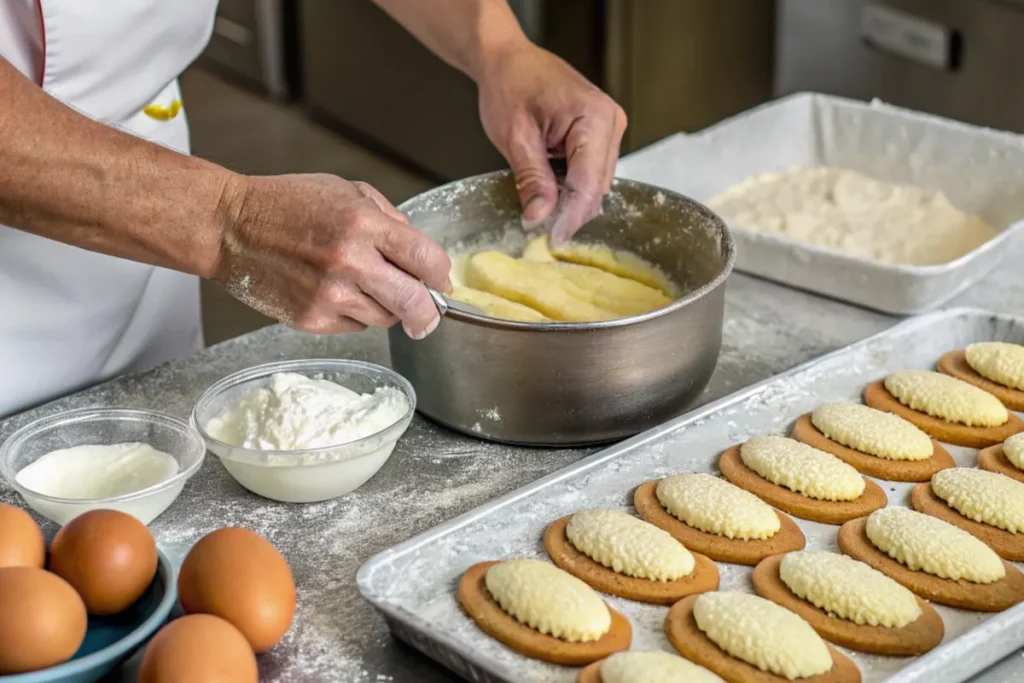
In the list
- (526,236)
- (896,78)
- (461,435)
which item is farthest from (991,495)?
(896,78)

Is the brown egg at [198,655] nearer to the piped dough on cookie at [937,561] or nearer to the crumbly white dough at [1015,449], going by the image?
the piped dough on cookie at [937,561]

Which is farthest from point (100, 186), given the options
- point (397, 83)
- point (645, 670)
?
point (397, 83)

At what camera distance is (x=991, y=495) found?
1.25m

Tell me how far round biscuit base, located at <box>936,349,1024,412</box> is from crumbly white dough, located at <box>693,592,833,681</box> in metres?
0.54

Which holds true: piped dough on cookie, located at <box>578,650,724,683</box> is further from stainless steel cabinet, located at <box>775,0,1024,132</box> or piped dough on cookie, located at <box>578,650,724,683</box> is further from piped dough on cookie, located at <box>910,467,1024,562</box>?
stainless steel cabinet, located at <box>775,0,1024,132</box>

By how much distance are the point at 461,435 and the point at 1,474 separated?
51 centimetres

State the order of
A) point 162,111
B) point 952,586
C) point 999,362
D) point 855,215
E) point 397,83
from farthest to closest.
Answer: point 397,83 → point 855,215 → point 162,111 → point 999,362 → point 952,586

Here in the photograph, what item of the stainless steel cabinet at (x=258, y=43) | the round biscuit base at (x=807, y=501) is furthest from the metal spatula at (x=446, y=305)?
the stainless steel cabinet at (x=258, y=43)

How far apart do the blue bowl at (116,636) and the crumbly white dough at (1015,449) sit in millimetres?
875

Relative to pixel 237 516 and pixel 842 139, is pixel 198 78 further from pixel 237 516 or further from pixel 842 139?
pixel 237 516

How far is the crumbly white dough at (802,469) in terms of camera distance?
50.3 inches

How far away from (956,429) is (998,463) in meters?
0.07

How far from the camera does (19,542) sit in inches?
39.8

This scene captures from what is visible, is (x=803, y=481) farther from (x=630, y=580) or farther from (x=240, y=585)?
(x=240, y=585)
